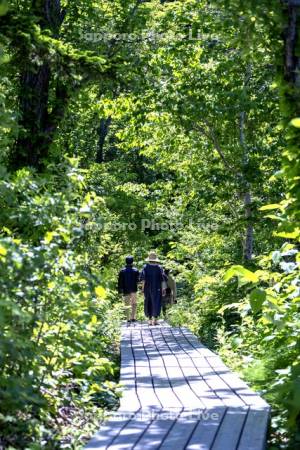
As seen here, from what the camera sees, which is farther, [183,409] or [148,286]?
[148,286]

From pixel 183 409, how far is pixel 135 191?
80.9 feet

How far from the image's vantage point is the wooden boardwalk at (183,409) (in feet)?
20.1

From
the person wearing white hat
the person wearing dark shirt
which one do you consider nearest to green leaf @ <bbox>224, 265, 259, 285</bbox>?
the person wearing white hat

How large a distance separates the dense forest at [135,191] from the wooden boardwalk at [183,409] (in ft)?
0.91

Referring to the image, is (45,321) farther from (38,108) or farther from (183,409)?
(38,108)

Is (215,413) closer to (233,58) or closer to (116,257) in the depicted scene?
(233,58)

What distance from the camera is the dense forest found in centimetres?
659

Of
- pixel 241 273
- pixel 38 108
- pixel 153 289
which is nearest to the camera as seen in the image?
pixel 241 273

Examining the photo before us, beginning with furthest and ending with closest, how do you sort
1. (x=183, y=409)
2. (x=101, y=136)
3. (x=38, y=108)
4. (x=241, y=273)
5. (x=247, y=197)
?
(x=101, y=136), (x=247, y=197), (x=38, y=108), (x=183, y=409), (x=241, y=273)

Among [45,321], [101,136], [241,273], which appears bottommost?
[45,321]

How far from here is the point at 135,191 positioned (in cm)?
3192

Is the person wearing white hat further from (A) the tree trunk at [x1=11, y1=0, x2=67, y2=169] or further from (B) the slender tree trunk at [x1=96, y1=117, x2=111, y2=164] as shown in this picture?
(B) the slender tree trunk at [x1=96, y1=117, x2=111, y2=164]

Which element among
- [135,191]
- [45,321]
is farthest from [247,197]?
[45,321]

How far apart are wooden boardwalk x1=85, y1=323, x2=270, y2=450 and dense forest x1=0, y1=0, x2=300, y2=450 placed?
0.28 meters
